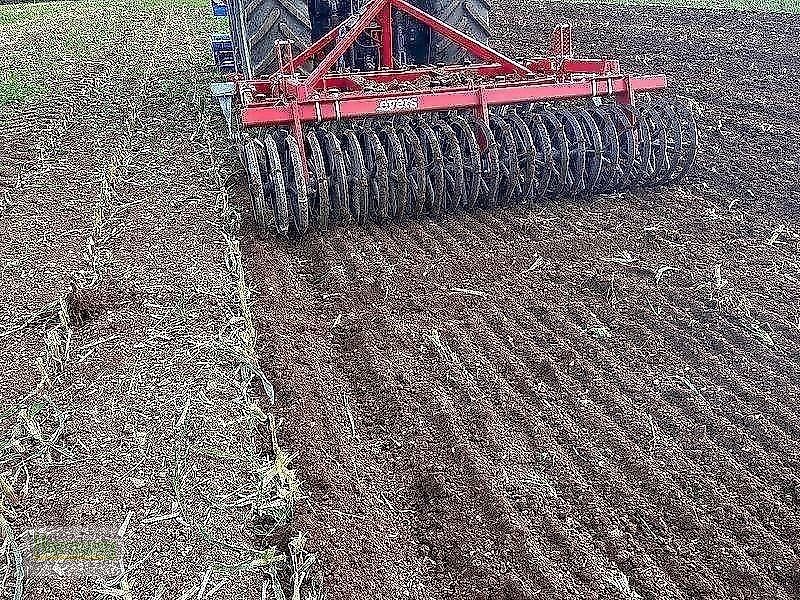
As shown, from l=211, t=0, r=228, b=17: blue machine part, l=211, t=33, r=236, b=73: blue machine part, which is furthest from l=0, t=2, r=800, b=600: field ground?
l=211, t=0, r=228, b=17: blue machine part

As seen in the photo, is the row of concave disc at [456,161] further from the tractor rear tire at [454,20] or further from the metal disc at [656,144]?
the tractor rear tire at [454,20]

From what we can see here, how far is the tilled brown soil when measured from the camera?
11.4ft

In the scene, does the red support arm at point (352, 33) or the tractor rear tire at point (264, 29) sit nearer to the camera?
the red support arm at point (352, 33)

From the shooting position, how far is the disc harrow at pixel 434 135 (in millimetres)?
5773

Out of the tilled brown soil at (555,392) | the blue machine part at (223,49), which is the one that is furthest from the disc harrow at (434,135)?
the blue machine part at (223,49)

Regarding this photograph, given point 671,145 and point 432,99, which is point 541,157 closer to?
point 432,99

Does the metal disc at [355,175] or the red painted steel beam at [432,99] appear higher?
the red painted steel beam at [432,99]

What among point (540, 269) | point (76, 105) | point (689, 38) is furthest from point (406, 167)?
point (689, 38)

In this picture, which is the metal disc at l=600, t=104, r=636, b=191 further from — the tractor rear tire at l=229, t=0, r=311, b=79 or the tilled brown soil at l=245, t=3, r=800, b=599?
the tractor rear tire at l=229, t=0, r=311, b=79

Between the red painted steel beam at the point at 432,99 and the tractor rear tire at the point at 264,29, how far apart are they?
1.45 m

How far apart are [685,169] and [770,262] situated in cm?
135

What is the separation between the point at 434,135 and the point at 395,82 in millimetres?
622

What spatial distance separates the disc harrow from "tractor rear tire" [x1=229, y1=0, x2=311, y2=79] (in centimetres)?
35

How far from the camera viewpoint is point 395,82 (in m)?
6.41
